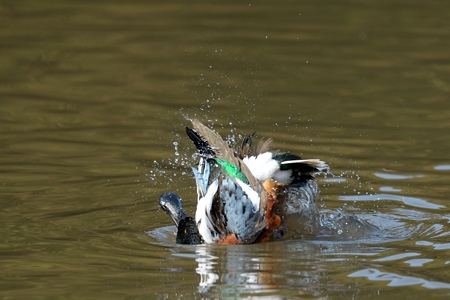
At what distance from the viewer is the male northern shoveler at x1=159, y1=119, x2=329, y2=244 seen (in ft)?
22.7

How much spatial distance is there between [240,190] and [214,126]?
10.7 ft

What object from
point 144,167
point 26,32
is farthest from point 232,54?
point 144,167

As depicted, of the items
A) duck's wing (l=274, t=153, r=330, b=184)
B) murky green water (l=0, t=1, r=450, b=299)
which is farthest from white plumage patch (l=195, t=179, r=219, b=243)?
duck's wing (l=274, t=153, r=330, b=184)

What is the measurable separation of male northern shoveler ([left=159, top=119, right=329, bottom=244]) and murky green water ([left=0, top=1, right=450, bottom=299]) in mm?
171

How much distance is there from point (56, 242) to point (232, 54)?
6074 mm

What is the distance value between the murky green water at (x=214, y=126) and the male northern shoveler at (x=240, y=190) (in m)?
0.17

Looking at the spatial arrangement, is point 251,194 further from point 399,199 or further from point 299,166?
point 399,199

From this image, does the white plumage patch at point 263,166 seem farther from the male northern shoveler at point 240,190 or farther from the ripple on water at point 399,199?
the ripple on water at point 399,199

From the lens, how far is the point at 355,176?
878cm

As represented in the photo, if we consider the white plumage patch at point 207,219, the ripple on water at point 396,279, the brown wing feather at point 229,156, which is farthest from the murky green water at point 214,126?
the brown wing feather at point 229,156

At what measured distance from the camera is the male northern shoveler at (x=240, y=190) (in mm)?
6906

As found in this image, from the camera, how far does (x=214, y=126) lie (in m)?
10.1

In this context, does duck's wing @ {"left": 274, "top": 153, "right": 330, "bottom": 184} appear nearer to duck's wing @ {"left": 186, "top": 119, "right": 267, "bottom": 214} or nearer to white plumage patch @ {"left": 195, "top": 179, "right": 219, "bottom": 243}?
duck's wing @ {"left": 186, "top": 119, "right": 267, "bottom": 214}

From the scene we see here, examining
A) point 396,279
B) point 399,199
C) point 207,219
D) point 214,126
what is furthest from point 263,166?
point 214,126
